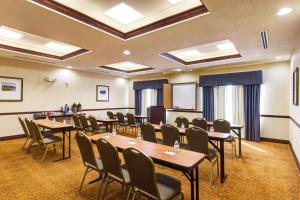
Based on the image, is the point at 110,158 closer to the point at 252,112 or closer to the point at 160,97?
the point at 252,112

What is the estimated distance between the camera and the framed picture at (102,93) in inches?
319

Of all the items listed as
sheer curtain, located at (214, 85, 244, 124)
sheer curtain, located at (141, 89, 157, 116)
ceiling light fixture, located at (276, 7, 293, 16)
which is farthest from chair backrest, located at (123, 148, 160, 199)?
sheer curtain, located at (141, 89, 157, 116)

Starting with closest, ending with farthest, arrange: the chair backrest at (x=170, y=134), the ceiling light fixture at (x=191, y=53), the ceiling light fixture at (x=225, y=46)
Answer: the chair backrest at (x=170, y=134)
the ceiling light fixture at (x=225, y=46)
the ceiling light fixture at (x=191, y=53)

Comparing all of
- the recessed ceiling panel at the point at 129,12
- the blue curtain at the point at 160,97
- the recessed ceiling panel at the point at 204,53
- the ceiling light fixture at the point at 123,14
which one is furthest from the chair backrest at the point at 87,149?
the blue curtain at the point at 160,97

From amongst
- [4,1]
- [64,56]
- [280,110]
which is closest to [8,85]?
[64,56]

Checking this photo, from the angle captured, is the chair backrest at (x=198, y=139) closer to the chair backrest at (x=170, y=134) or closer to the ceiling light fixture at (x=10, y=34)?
the chair backrest at (x=170, y=134)

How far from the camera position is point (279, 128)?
17.3 ft

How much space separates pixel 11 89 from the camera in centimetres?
549

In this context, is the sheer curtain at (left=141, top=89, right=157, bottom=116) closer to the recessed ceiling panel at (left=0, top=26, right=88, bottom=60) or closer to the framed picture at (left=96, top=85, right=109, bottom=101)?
the framed picture at (left=96, top=85, right=109, bottom=101)

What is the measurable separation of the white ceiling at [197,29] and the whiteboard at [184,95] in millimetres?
2804

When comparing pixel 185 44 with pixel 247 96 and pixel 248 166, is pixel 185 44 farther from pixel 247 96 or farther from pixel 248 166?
pixel 247 96

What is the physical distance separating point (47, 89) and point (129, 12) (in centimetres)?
505

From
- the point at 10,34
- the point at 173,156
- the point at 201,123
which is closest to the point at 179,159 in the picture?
→ the point at 173,156

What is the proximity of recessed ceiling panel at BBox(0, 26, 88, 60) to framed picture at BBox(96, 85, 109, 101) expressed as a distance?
271 centimetres
